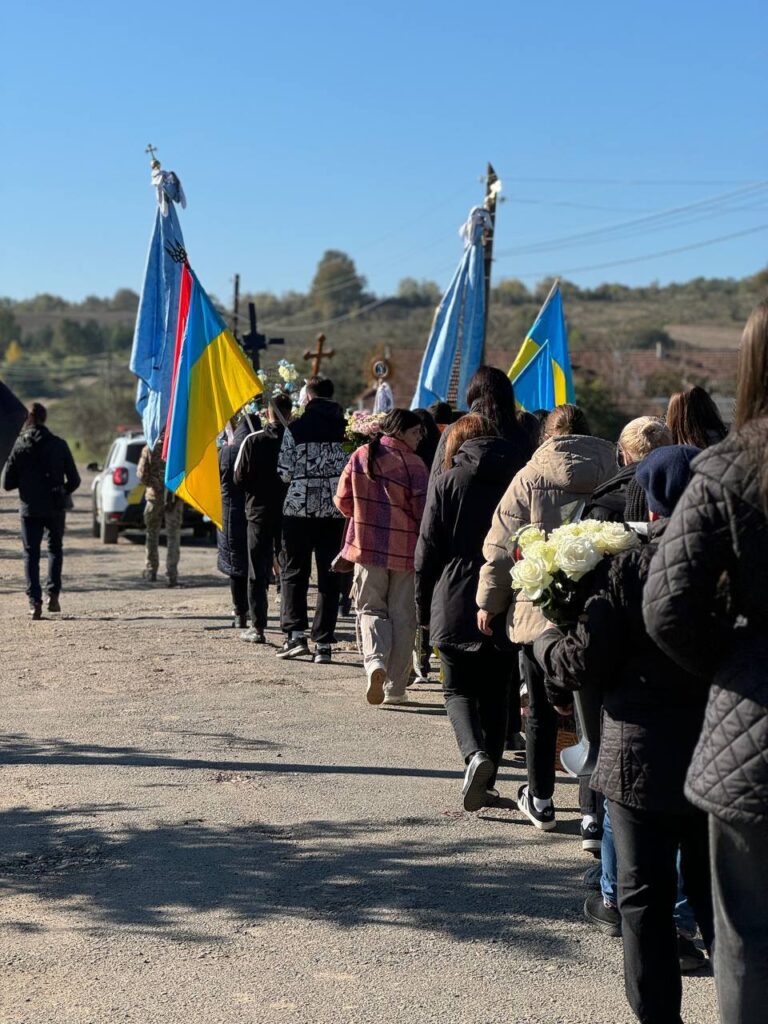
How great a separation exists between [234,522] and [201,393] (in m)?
1.22

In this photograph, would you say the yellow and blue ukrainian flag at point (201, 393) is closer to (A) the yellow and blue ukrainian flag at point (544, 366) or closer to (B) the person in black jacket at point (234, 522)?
(B) the person in black jacket at point (234, 522)

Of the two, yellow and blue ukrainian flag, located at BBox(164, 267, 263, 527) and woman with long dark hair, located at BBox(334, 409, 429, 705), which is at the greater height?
yellow and blue ukrainian flag, located at BBox(164, 267, 263, 527)

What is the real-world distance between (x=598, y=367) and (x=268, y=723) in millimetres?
62294

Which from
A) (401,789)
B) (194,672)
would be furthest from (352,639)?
(401,789)

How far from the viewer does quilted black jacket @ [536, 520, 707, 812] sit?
3834 millimetres

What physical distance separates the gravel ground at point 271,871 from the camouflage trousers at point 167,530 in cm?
575

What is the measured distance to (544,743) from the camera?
650 centimetres

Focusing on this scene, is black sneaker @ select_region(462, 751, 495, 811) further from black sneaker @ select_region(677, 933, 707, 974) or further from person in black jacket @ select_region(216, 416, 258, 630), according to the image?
person in black jacket @ select_region(216, 416, 258, 630)

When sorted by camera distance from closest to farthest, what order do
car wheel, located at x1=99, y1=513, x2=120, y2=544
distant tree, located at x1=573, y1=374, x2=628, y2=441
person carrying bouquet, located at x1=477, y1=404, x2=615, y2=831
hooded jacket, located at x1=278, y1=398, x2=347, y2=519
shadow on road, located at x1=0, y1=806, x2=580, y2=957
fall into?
shadow on road, located at x1=0, y1=806, x2=580, y2=957 < person carrying bouquet, located at x1=477, y1=404, x2=615, y2=831 < hooded jacket, located at x1=278, y1=398, x2=347, y2=519 < car wheel, located at x1=99, y1=513, x2=120, y2=544 < distant tree, located at x1=573, y1=374, x2=628, y2=441

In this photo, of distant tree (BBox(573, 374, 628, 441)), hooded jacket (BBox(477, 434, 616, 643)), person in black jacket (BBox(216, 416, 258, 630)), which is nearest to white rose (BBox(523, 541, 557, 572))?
hooded jacket (BBox(477, 434, 616, 643))

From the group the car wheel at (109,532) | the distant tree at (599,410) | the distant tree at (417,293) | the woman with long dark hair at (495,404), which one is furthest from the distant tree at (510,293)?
the woman with long dark hair at (495,404)

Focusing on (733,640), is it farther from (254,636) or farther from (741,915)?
(254,636)

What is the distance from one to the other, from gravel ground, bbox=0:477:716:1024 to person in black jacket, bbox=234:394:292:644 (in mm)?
1841

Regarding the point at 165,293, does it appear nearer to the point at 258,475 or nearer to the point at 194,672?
the point at 258,475
